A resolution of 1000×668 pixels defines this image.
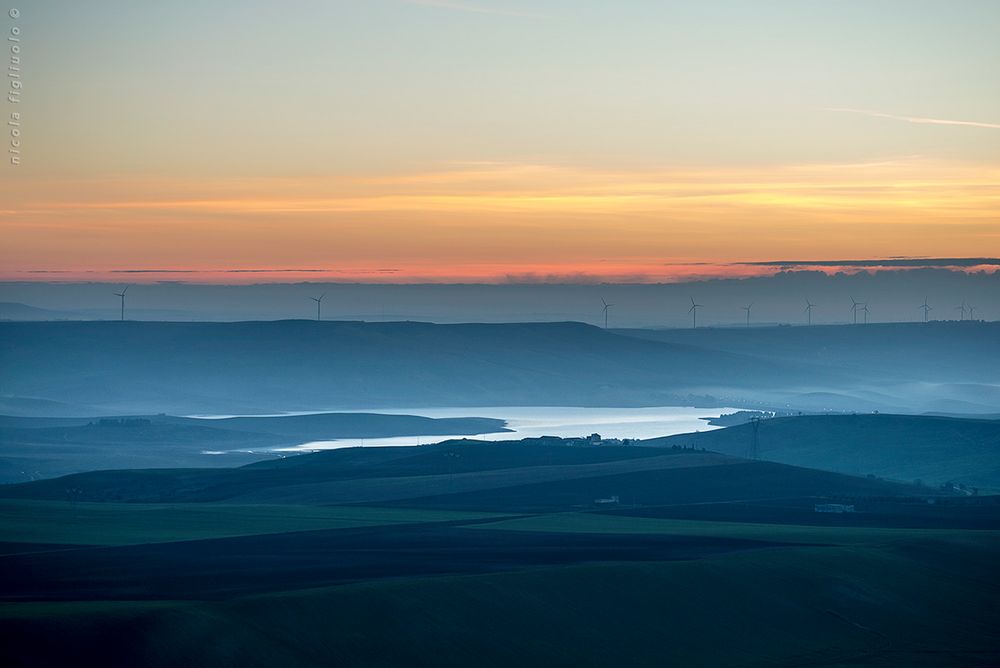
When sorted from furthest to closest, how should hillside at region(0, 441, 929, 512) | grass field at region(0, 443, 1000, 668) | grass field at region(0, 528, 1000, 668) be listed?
hillside at region(0, 441, 929, 512) → grass field at region(0, 443, 1000, 668) → grass field at region(0, 528, 1000, 668)

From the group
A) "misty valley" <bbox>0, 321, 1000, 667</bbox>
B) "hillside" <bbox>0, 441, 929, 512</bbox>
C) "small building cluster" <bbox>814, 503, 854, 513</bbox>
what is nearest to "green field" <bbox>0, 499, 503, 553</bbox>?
"misty valley" <bbox>0, 321, 1000, 667</bbox>

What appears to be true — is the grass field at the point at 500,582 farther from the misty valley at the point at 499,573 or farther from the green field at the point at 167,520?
the green field at the point at 167,520

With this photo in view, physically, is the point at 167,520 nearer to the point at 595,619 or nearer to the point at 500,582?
the point at 500,582

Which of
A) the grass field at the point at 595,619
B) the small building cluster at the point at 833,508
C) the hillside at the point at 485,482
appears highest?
the hillside at the point at 485,482

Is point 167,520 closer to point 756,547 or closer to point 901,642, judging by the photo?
point 756,547

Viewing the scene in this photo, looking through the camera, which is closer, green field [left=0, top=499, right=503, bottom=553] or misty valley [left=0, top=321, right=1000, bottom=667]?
misty valley [left=0, top=321, right=1000, bottom=667]

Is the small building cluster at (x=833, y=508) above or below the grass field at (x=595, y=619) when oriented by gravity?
above

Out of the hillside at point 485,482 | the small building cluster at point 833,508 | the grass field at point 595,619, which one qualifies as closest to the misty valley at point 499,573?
the grass field at point 595,619

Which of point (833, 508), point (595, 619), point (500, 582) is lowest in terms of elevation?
point (595, 619)

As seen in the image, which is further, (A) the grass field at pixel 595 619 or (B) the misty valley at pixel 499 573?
(B) the misty valley at pixel 499 573

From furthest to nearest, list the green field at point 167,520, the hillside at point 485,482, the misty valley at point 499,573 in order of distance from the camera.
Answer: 1. the hillside at point 485,482
2. the green field at point 167,520
3. the misty valley at point 499,573

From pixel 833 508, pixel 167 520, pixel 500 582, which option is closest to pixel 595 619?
pixel 500 582

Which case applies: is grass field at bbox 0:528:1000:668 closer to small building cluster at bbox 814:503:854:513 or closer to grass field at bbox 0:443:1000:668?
grass field at bbox 0:443:1000:668
